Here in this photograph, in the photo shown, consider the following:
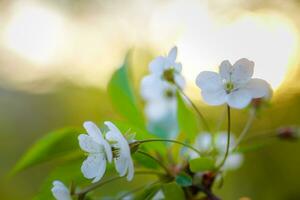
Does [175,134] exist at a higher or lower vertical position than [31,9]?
lower

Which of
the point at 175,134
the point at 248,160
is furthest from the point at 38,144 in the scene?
the point at 248,160

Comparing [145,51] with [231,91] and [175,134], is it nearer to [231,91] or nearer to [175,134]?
[175,134]

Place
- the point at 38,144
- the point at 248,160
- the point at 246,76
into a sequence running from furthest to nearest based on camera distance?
the point at 248,160
the point at 38,144
the point at 246,76

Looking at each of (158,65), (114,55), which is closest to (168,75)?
(158,65)

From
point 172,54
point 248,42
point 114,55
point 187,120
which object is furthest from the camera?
point 114,55

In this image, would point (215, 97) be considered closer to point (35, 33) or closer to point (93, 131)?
point (93, 131)

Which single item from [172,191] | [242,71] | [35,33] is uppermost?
[35,33]

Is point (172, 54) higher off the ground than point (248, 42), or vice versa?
point (248, 42)
